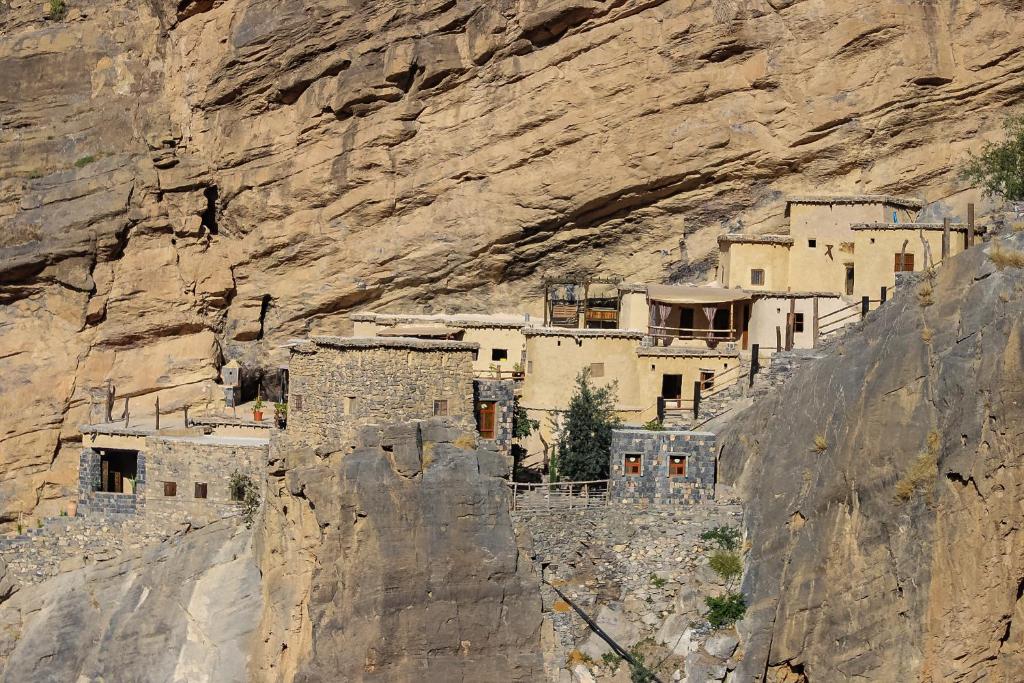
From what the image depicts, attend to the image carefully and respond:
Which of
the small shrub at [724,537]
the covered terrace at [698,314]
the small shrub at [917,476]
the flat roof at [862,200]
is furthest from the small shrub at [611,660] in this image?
the flat roof at [862,200]

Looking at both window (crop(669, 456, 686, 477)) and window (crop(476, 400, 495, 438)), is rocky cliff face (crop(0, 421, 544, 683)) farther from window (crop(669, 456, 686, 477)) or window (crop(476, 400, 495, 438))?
window (crop(669, 456, 686, 477))

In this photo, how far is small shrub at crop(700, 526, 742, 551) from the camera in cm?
3597

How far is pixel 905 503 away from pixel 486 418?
10.4 meters

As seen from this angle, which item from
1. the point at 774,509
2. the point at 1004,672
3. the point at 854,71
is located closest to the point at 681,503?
the point at 774,509

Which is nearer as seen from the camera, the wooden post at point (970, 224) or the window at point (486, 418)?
the window at point (486, 418)

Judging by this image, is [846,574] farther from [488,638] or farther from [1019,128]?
[1019,128]

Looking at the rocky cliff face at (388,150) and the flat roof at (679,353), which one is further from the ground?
the rocky cliff face at (388,150)

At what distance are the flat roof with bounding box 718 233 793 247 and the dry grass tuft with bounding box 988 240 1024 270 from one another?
1066cm

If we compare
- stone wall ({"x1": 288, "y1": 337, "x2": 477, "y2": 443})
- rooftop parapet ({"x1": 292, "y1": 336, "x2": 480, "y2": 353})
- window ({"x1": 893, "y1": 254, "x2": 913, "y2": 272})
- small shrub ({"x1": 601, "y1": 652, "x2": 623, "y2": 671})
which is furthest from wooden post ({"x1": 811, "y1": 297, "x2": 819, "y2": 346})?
small shrub ({"x1": 601, "y1": 652, "x2": 623, "y2": 671})

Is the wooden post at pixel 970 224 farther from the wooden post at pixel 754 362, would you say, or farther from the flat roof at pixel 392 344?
the flat roof at pixel 392 344

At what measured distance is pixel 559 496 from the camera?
38.0 meters

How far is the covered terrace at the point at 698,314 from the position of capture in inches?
1688

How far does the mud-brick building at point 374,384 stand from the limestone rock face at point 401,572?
475mm

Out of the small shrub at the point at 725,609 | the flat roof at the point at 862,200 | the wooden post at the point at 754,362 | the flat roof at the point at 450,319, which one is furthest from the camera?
the flat roof at the point at 450,319
